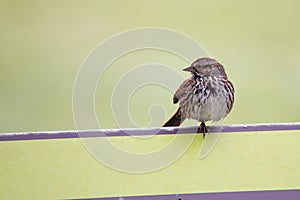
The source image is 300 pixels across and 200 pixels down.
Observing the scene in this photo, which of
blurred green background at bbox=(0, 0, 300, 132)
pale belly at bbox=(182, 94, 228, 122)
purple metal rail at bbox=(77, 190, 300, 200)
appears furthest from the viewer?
blurred green background at bbox=(0, 0, 300, 132)

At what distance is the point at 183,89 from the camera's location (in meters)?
1.79

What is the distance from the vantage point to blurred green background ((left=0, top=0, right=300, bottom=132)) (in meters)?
2.69

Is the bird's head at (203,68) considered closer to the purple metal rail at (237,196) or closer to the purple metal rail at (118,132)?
the purple metal rail at (118,132)

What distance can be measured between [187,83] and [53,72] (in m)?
1.07

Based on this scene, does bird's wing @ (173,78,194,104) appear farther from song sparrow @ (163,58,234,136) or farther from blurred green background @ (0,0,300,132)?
blurred green background @ (0,0,300,132)

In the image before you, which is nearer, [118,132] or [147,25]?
[118,132]

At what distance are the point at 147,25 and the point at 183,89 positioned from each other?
3.10ft

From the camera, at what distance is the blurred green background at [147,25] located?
269 centimetres

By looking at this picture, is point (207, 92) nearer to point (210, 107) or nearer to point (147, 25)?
point (210, 107)

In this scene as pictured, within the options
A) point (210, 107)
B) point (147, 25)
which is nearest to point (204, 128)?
point (210, 107)

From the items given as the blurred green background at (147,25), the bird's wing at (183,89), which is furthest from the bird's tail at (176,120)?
the blurred green background at (147,25)

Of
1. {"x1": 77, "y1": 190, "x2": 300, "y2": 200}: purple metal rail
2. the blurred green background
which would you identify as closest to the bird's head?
{"x1": 77, "y1": 190, "x2": 300, "y2": 200}: purple metal rail

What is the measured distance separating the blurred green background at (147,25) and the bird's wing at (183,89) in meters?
0.88

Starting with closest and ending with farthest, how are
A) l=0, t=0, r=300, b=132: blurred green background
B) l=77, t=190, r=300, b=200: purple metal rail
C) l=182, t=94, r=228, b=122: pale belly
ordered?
l=77, t=190, r=300, b=200: purple metal rail → l=182, t=94, r=228, b=122: pale belly → l=0, t=0, r=300, b=132: blurred green background
